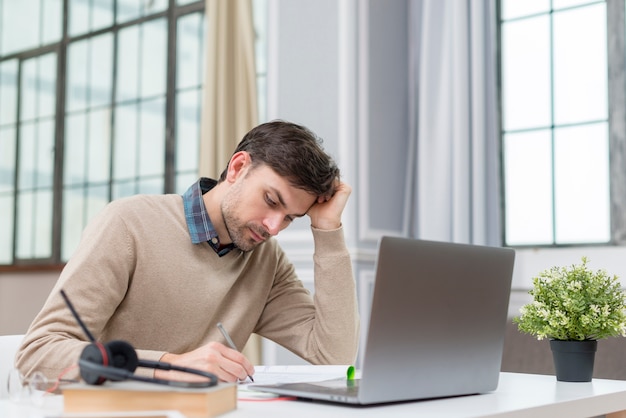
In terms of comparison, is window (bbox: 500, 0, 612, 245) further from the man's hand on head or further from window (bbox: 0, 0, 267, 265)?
the man's hand on head

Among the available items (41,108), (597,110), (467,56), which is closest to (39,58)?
(41,108)

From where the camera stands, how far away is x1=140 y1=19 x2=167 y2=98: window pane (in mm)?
4340

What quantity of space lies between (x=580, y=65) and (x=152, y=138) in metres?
2.33

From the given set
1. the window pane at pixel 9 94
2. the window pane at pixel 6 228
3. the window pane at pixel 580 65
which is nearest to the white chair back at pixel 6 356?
the window pane at pixel 580 65

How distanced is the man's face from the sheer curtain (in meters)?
1.34

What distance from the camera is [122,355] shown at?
3.55 feet

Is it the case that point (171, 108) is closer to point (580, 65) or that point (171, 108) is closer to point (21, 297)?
point (21, 297)

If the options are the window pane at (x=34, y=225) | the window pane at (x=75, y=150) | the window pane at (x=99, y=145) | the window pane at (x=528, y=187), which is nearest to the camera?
the window pane at (x=528, y=187)

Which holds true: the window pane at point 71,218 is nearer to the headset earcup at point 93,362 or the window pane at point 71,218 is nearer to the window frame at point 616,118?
the window frame at point 616,118

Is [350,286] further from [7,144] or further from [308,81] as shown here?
[7,144]

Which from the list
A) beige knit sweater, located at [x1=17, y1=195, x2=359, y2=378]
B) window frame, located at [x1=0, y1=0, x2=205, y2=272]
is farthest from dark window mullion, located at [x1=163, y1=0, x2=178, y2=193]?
beige knit sweater, located at [x1=17, y1=195, x2=359, y2=378]

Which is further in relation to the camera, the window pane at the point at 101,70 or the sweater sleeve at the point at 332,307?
the window pane at the point at 101,70

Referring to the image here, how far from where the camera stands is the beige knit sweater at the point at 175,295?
151 centimetres

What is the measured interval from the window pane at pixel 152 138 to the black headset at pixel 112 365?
10.8 ft
